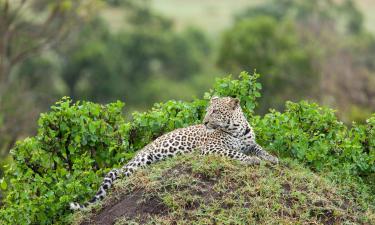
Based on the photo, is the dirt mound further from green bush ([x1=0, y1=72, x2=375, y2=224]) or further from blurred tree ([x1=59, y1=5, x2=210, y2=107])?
blurred tree ([x1=59, y1=5, x2=210, y2=107])

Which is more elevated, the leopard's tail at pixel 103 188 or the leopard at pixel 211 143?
the leopard at pixel 211 143

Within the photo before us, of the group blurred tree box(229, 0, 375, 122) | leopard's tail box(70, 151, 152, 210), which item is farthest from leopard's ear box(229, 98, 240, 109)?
blurred tree box(229, 0, 375, 122)

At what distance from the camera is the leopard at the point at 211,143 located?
1112 centimetres

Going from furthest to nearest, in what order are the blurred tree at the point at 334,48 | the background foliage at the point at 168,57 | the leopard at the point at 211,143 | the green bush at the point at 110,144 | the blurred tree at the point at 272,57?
the blurred tree at the point at 272,57 < the blurred tree at the point at 334,48 < the background foliage at the point at 168,57 < the green bush at the point at 110,144 < the leopard at the point at 211,143

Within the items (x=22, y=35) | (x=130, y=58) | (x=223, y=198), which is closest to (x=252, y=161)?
(x=223, y=198)

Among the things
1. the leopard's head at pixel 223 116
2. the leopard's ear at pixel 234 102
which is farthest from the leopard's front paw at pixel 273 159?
the leopard's ear at pixel 234 102

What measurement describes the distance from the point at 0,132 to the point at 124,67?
35601 mm

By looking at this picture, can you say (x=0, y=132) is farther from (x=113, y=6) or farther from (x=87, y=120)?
(x=113, y=6)

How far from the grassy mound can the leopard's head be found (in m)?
0.96

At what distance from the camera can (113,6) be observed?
6956cm

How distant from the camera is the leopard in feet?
36.5

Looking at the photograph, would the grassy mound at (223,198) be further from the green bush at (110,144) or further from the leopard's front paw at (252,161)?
the green bush at (110,144)

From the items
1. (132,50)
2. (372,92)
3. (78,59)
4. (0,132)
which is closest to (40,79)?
(78,59)

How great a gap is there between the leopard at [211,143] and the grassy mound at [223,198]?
23cm
